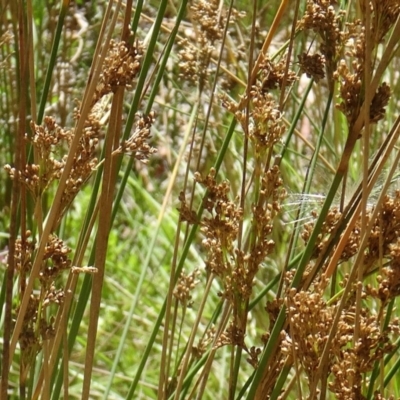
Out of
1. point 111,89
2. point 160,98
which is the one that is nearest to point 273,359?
point 111,89

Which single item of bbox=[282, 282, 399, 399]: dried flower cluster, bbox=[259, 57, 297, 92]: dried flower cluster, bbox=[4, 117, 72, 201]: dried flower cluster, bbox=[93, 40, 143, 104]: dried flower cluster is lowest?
bbox=[282, 282, 399, 399]: dried flower cluster

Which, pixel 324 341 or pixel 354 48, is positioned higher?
pixel 354 48

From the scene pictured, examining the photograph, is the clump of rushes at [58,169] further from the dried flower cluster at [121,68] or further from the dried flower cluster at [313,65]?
the dried flower cluster at [313,65]

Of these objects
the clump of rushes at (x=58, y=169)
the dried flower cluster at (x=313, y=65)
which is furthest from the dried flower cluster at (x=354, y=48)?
the clump of rushes at (x=58, y=169)

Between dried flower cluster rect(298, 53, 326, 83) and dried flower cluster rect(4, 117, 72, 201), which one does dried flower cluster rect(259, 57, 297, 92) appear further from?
dried flower cluster rect(4, 117, 72, 201)

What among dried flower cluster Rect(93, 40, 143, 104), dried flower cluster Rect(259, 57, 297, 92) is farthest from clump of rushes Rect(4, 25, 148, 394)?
dried flower cluster Rect(259, 57, 297, 92)

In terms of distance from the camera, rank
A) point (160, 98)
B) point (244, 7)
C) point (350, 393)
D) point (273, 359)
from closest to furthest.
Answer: point (350, 393) < point (273, 359) < point (244, 7) < point (160, 98)

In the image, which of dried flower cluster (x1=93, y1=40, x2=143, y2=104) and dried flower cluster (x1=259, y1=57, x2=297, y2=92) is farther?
dried flower cluster (x1=259, y1=57, x2=297, y2=92)

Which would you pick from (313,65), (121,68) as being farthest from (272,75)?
(121,68)

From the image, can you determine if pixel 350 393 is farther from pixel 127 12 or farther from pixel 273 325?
pixel 127 12

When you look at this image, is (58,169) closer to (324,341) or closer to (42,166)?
(42,166)

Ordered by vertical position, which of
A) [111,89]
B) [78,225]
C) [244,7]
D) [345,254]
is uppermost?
[244,7]
